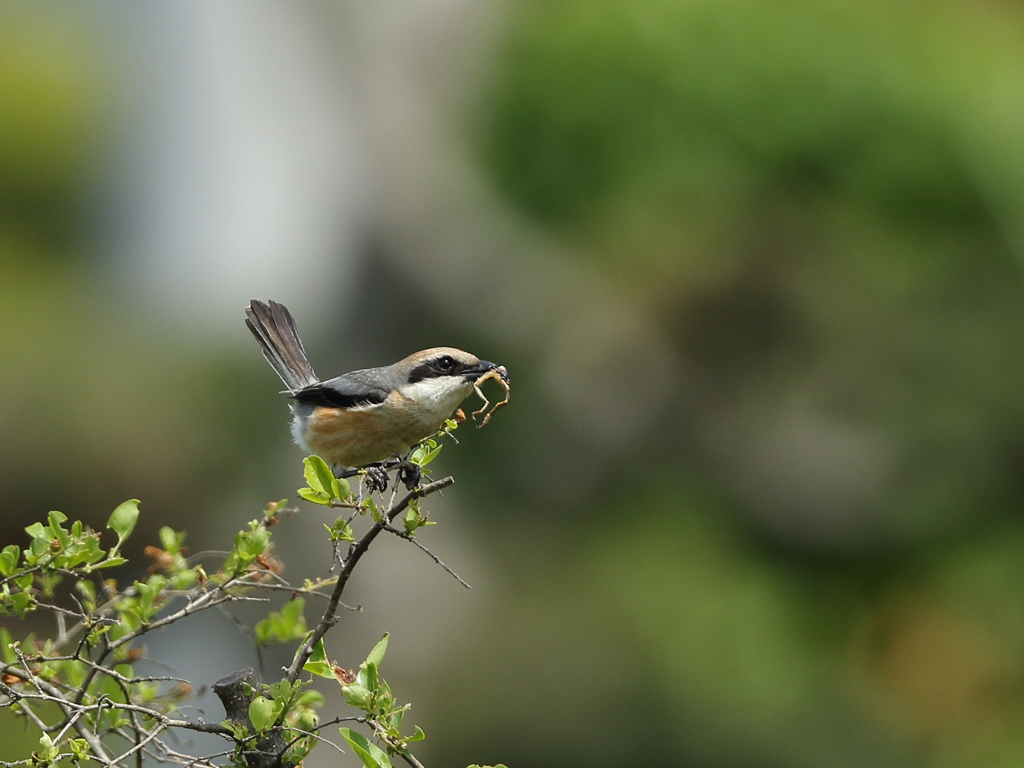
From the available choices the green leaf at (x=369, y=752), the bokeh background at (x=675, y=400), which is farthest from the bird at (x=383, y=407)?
the bokeh background at (x=675, y=400)

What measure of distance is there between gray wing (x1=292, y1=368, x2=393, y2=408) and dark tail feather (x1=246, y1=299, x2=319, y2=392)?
0.31 m

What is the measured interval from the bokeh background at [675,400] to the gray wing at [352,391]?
292 cm

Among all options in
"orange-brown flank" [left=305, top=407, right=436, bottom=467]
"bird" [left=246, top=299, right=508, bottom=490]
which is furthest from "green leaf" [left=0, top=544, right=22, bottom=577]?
"orange-brown flank" [left=305, top=407, right=436, bottom=467]

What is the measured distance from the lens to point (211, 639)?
7238 mm

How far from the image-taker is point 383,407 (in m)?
3.16

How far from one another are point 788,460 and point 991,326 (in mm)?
1681

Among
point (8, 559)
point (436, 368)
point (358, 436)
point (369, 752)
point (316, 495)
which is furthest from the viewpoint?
point (358, 436)

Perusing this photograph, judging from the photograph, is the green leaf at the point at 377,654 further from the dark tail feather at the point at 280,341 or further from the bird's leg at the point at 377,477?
the dark tail feather at the point at 280,341

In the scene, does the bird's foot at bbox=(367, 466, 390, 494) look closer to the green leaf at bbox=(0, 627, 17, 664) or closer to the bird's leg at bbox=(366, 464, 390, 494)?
the bird's leg at bbox=(366, 464, 390, 494)

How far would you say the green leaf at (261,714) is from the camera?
6.22ft

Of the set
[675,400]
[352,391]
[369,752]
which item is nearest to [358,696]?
[369,752]

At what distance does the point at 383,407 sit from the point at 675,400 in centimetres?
474

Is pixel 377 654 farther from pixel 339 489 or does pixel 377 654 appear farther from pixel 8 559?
pixel 8 559

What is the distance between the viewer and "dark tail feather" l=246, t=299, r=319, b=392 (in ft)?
12.3
